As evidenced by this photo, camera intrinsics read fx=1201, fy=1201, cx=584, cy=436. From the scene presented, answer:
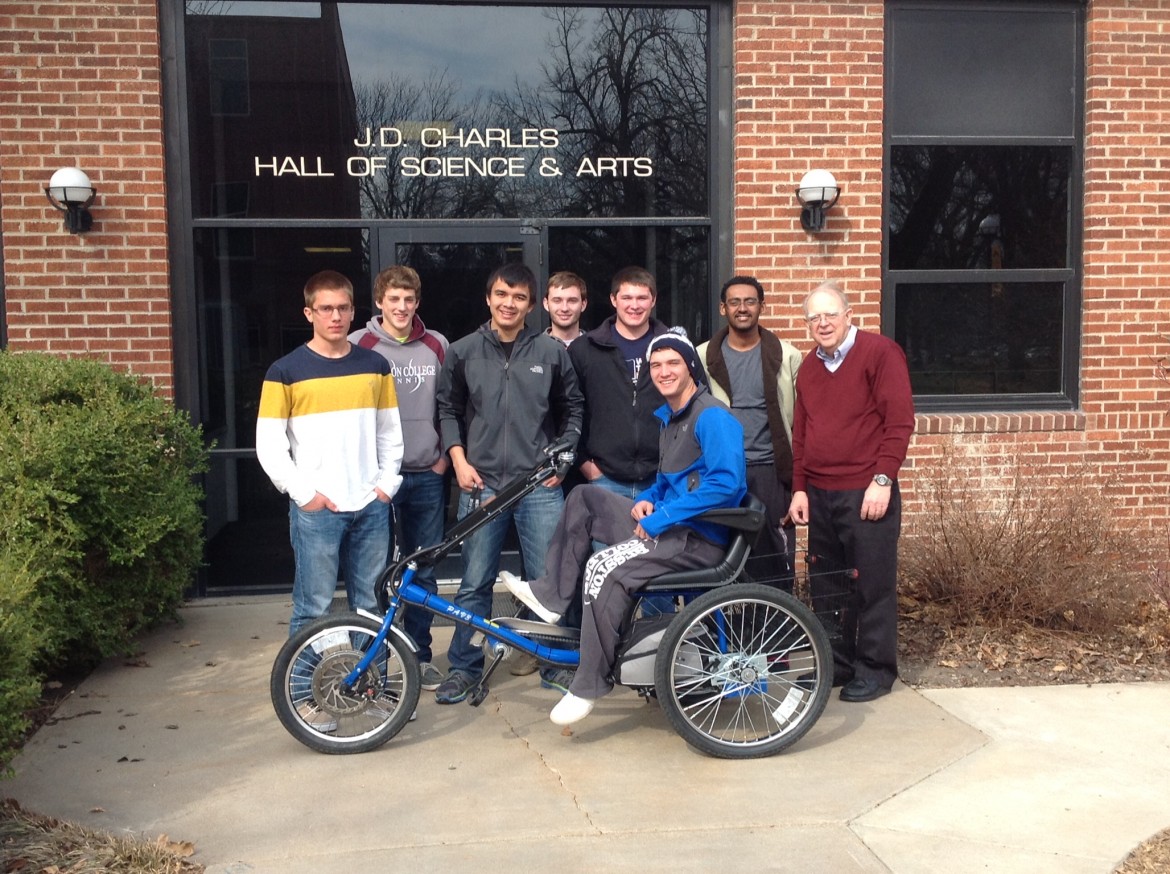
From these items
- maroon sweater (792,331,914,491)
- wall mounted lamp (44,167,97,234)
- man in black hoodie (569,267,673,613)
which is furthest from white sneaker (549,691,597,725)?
wall mounted lamp (44,167,97,234)

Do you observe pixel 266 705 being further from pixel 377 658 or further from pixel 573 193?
pixel 573 193

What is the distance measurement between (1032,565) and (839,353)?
5.76 feet

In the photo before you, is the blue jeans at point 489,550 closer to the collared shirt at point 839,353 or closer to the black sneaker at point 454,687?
the black sneaker at point 454,687

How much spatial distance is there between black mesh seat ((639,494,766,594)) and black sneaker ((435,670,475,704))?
1193 millimetres

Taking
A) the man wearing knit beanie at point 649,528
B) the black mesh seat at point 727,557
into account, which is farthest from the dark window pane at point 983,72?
the black mesh seat at point 727,557

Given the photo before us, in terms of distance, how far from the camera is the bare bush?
6246mm

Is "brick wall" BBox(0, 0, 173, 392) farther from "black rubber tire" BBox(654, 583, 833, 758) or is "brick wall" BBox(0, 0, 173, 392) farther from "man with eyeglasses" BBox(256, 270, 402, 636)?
"black rubber tire" BBox(654, 583, 833, 758)

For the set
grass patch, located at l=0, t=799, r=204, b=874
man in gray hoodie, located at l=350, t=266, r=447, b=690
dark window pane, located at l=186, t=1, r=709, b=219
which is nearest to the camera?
grass patch, located at l=0, t=799, r=204, b=874

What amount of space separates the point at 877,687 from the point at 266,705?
2.80 m

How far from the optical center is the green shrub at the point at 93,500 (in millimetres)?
5266

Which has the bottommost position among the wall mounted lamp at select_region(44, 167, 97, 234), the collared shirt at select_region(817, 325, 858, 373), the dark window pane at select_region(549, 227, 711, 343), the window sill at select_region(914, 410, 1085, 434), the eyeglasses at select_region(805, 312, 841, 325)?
the window sill at select_region(914, 410, 1085, 434)

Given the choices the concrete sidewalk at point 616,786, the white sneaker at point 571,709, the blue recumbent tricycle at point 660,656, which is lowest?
the concrete sidewalk at point 616,786

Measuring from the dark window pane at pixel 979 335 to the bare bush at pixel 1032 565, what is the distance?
63.3 inches

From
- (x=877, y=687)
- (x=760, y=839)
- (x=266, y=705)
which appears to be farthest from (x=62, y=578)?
(x=877, y=687)
